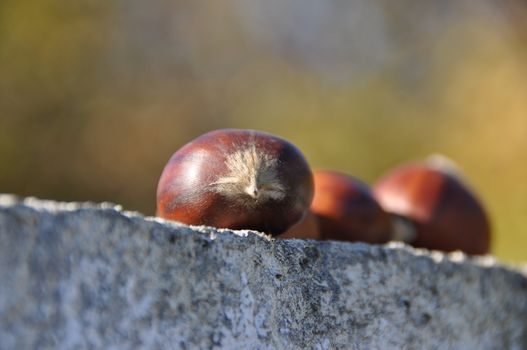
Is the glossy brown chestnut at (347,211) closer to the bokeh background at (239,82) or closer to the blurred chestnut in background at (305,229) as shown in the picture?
the blurred chestnut in background at (305,229)

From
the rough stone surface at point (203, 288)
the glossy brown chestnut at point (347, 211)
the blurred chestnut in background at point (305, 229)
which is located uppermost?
the glossy brown chestnut at point (347, 211)

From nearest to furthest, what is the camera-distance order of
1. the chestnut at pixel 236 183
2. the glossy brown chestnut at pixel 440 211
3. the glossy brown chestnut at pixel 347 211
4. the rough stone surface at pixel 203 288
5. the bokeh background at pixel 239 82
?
the rough stone surface at pixel 203 288
the chestnut at pixel 236 183
the glossy brown chestnut at pixel 347 211
the glossy brown chestnut at pixel 440 211
the bokeh background at pixel 239 82

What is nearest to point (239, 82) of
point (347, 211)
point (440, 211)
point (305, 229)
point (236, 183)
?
point (440, 211)

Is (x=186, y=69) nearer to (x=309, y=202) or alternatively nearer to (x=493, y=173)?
(x=493, y=173)

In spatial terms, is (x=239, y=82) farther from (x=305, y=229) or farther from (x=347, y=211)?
(x=305, y=229)

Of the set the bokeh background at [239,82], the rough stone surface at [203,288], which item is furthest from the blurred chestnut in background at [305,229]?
the bokeh background at [239,82]

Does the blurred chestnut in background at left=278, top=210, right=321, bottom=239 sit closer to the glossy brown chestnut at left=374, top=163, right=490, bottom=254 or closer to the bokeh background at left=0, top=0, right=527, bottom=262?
the glossy brown chestnut at left=374, top=163, right=490, bottom=254

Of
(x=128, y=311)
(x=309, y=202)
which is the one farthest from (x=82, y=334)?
(x=309, y=202)

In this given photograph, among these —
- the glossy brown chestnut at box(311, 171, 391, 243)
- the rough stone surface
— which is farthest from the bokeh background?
the rough stone surface
